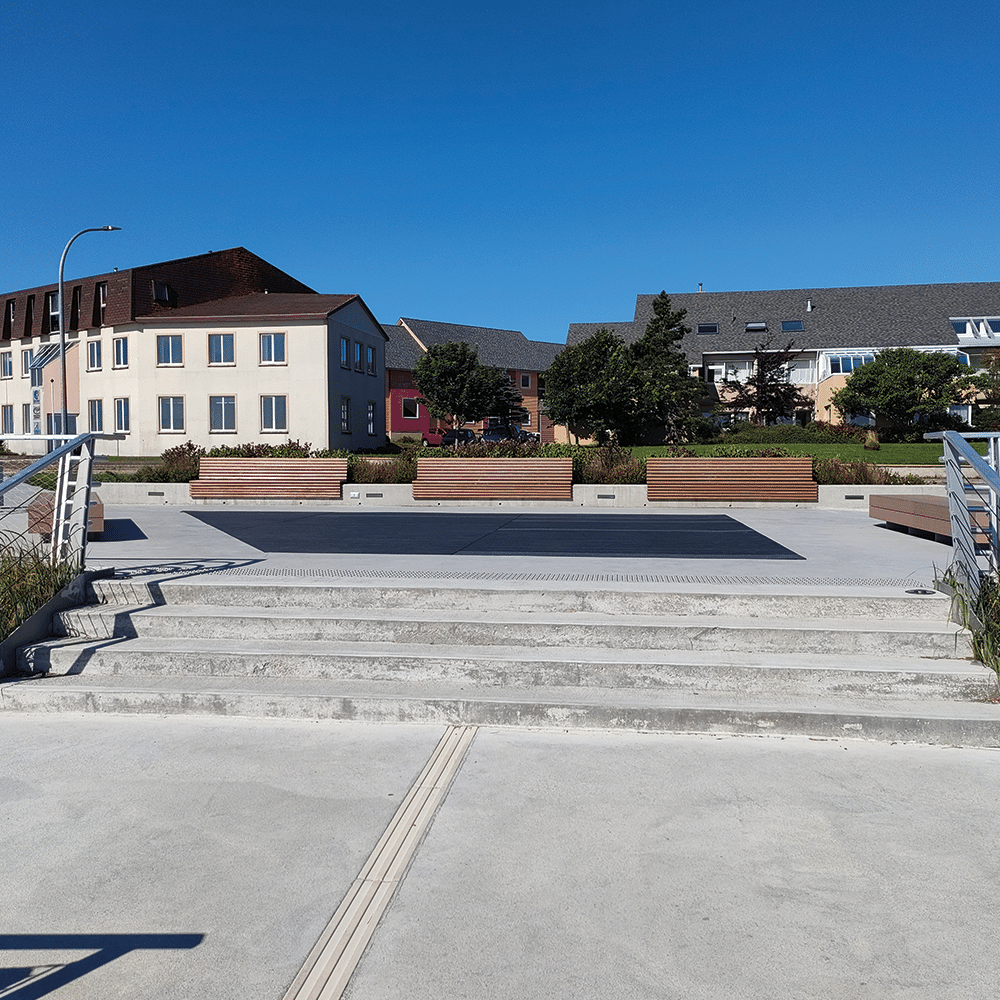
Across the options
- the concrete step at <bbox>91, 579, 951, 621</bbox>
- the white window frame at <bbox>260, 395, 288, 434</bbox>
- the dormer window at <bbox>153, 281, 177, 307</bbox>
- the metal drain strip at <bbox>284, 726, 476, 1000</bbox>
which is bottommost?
the metal drain strip at <bbox>284, 726, 476, 1000</bbox>

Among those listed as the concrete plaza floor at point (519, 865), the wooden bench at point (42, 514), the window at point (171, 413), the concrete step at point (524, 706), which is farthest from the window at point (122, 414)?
the concrete plaza floor at point (519, 865)

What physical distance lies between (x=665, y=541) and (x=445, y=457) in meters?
8.70

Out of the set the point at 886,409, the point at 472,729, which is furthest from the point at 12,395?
the point at 472,729

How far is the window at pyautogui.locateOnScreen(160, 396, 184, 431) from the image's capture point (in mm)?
40031

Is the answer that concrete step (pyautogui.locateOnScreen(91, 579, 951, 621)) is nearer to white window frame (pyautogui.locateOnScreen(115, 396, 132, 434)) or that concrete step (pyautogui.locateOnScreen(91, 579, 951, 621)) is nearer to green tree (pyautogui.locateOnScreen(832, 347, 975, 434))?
white window frame (pyautogui.locateOnScreen(115, 396, 132, 434))

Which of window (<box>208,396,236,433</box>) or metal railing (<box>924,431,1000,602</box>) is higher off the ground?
window (<box>208,396,236,433</box>)

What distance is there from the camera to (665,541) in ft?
34.9

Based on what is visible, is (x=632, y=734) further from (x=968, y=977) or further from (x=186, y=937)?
(x=186, y=937)

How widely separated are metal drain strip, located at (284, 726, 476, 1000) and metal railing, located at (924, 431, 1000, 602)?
12.3ft

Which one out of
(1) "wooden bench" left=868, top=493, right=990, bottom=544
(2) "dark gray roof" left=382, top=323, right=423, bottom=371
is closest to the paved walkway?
(1) "wooden bench" left=868, top=493, right=990, bottom=544

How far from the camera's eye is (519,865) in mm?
3471

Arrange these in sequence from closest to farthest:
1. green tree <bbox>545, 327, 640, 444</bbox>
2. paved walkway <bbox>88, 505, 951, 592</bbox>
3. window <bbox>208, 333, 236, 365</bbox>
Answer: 1. paved walkway <bbox>88, 505, 951, 592</bbox>
2. window <bbox>208, 333, 236, 365</bbox>
3. green tree <bbox>545, 327, 640, 444</bbox>

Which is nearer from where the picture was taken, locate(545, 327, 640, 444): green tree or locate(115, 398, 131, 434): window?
locate(115, 398, 131, 434): window

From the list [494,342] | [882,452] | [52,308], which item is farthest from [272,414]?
[494,342]
